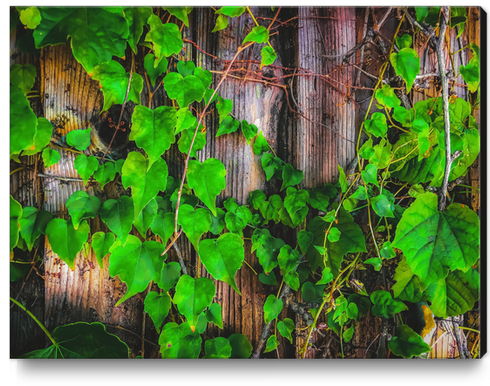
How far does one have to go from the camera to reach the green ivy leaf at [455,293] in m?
0.87

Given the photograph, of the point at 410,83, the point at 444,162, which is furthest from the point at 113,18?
the point at 444,162

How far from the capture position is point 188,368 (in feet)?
3.00

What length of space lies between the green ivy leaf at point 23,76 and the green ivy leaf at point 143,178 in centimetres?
36

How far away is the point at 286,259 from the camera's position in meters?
0.90

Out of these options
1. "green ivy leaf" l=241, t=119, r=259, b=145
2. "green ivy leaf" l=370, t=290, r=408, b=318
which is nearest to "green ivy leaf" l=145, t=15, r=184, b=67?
"green ivy leaf" l=241, t=119, r=259, b=145

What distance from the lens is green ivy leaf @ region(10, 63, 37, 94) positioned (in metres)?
0.87

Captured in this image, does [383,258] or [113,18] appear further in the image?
[383,258]

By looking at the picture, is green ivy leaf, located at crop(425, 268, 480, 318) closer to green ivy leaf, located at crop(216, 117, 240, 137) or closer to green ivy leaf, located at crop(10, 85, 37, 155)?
green ivy leaf, located at crop(216, 117, 240, 137)

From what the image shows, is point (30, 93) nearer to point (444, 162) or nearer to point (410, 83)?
point (410, 83)

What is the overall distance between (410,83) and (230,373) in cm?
92

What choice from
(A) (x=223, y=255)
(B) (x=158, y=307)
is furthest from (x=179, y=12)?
(B) (x=158, y=307)

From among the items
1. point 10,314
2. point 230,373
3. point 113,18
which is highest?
point 113,18

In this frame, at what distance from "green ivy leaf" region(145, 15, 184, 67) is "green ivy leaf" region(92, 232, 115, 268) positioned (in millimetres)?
A: 468

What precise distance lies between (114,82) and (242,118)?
346 mm
